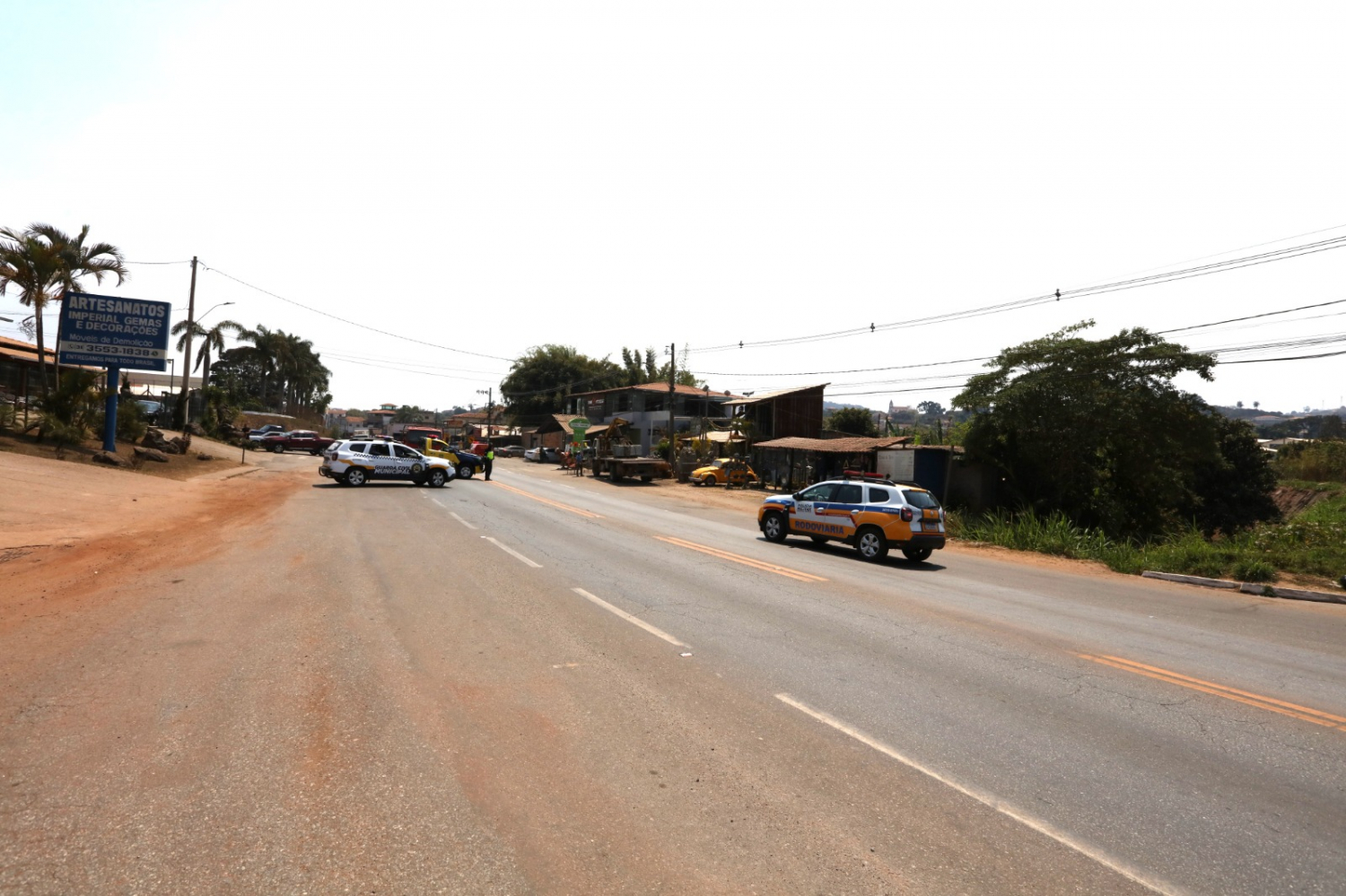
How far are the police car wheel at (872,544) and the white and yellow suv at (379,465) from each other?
62.3ft

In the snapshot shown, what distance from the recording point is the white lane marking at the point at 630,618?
25.6ft

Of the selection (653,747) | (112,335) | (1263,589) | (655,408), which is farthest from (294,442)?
(653,747)

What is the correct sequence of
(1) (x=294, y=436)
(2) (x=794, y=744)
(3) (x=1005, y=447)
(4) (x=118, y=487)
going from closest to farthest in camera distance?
(2) (x=794, y=744)
(4) (x=118, y=487)
(3) (x=1005, y=447)
(1) (x=294, y=436)

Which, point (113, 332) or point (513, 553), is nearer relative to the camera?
point (513, 553)

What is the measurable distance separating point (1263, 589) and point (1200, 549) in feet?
8.70

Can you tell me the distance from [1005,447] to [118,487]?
26.3 m

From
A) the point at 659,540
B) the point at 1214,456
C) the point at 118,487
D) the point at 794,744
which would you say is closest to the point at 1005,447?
the point at 1214,456

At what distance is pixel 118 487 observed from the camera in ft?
67.5

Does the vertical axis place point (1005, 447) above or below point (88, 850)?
above

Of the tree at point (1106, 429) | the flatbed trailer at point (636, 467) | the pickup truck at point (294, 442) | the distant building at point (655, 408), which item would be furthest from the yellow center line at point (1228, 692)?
the pickup truck at point (294, 442)

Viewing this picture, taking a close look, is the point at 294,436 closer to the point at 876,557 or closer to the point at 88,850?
the point at 876,557

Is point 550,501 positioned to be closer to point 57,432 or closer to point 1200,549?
point 57,432

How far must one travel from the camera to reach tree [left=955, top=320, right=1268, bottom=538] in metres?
22.4

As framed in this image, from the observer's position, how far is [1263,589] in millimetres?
13531
